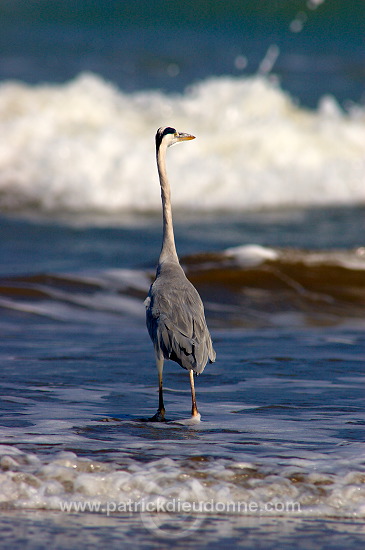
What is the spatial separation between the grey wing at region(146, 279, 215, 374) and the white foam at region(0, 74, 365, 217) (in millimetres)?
9250

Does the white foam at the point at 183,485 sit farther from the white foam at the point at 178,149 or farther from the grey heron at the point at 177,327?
the white foam at the point at 178,149

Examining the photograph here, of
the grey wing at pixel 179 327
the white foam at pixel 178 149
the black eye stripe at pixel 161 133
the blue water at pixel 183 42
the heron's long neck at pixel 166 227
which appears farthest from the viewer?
the blue water at pixel 183 42

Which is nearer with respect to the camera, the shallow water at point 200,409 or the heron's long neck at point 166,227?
the shallow water at point 200,409

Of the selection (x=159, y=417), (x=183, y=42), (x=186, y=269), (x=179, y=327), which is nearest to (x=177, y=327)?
(x=179, y=327)

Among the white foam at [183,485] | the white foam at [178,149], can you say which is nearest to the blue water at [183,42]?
the white foam at [178,149]

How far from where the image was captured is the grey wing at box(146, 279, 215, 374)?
179 inches

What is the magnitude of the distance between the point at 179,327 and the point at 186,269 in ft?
15.6

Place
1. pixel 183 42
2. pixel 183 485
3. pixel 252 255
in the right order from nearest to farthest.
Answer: pixel 183 485
pixel 252 255
pixel 183 42

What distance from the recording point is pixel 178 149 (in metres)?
15.2

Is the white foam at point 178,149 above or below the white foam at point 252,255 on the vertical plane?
above

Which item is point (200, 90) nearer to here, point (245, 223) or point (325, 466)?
point (245, 223)

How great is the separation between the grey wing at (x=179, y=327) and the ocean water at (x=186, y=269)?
0.37 metres

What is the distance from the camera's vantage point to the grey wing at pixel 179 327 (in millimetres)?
4547

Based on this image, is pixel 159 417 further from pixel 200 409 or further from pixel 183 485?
pixel 183 485
